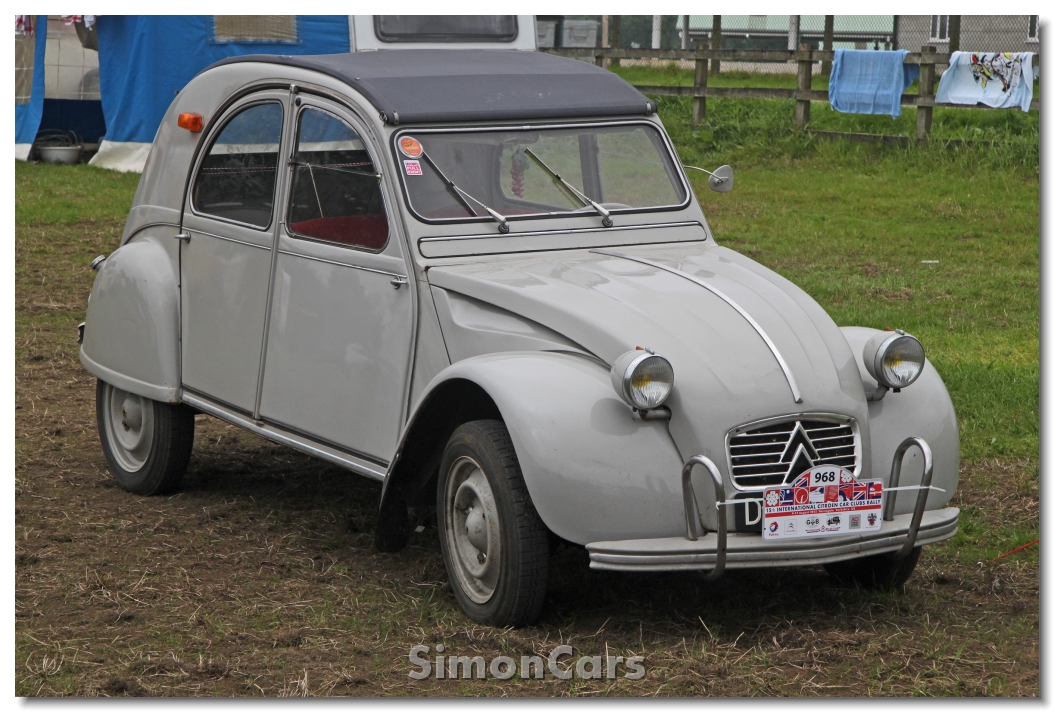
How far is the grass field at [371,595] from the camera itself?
3859 millimetres

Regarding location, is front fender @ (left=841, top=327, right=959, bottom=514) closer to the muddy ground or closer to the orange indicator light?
the muddy ground

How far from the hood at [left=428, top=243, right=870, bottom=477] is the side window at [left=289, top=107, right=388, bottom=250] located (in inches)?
18.1

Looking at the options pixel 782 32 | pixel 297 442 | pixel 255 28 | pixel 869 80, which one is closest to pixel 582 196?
pixel 297 442

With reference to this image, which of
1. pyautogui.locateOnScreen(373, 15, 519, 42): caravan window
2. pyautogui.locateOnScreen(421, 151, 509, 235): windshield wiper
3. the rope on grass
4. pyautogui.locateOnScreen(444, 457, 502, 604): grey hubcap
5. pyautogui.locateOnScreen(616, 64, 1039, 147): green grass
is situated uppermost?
pyautogui.locateOnScreen(373, 15, 519, 42): caravan window

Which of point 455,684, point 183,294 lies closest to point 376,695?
point 455,684

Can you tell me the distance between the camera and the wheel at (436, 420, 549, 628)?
13.2 feet

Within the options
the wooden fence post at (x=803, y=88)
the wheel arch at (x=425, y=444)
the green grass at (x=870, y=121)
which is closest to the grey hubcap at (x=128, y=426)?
the wheel arch at (x=425, y=444)

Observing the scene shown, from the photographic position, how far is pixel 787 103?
18.2 m

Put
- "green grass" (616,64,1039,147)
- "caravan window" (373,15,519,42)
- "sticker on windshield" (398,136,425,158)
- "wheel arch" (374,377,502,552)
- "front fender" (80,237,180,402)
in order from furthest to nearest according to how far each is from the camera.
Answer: "green grass" (616,64,1039,147) < "caravan window" (373,15,519,42) < "front fender" (80,237,180,402) < "sticker on windshield" (398,136,425,158) < "wheel arch" (374,377,502,552)

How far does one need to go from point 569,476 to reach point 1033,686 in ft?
4.98

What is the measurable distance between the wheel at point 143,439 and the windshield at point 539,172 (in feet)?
5.80

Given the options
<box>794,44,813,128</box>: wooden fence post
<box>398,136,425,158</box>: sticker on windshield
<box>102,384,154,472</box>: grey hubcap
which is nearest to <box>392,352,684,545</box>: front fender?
<box>398,136,425,158</box>: sticker on windshield

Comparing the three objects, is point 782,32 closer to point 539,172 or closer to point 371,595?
point 539,172

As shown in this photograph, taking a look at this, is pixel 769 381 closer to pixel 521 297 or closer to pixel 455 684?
pixel 521 297
